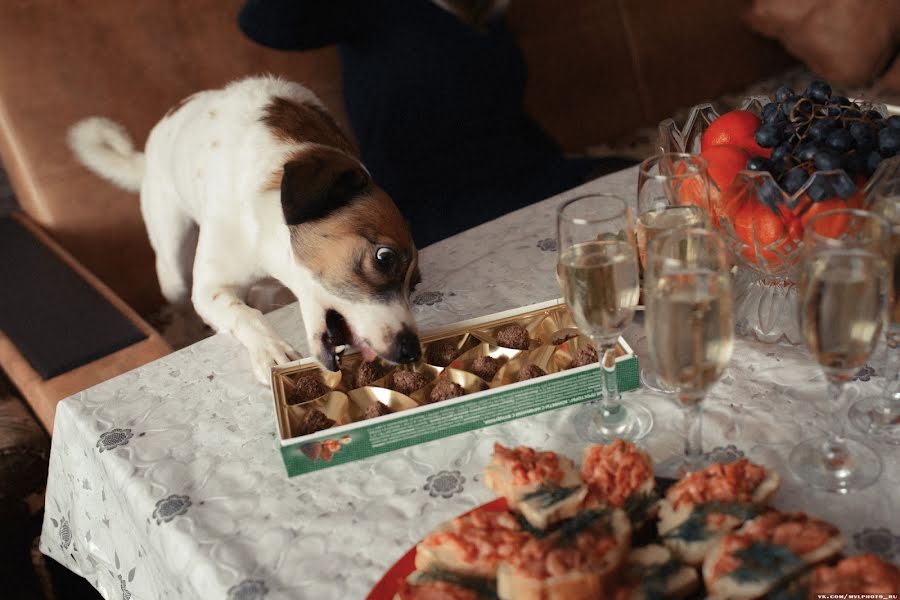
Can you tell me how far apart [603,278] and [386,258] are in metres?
0.50

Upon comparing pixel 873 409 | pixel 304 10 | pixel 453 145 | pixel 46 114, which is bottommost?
pixel 453 145

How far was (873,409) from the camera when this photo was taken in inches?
33.7

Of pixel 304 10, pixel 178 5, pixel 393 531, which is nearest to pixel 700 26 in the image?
pixel 304 10

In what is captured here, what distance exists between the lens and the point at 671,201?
944mm

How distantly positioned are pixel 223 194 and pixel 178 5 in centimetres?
83

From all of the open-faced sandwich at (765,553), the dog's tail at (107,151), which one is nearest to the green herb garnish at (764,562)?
the open-faced sandwich at (765,553)

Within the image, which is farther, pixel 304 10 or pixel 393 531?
pixel 304 10

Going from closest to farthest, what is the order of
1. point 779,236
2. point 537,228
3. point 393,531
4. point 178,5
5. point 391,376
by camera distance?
point 393,531 → point 779,236 → point 391,376 → point 537,228 → point 178,5

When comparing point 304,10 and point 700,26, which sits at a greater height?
point 304,10

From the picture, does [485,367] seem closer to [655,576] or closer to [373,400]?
[373,400]

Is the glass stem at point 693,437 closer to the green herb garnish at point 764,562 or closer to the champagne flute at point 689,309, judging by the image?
the champagne flute at point 689,309

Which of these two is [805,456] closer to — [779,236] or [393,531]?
[779,236]

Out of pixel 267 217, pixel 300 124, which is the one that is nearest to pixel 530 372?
Answer: pixel 267 217

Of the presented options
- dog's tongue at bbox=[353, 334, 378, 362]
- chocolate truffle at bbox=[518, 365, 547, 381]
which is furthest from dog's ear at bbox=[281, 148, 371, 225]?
chocolate truffle at bbox=[518, 365, 547, 381]
